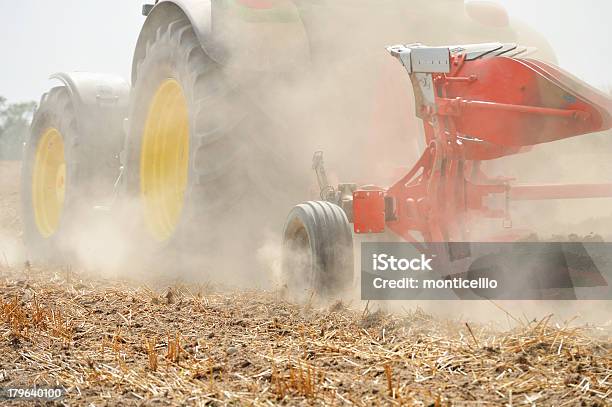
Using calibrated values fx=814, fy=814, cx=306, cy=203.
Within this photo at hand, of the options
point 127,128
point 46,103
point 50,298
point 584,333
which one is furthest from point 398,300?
point 46,103

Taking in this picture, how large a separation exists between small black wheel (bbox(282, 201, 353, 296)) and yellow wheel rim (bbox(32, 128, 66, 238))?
4894 mm

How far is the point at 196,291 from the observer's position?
15.7ft

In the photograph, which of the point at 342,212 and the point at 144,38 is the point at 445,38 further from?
the point at 144,38

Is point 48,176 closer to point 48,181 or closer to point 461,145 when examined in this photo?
point 48,181

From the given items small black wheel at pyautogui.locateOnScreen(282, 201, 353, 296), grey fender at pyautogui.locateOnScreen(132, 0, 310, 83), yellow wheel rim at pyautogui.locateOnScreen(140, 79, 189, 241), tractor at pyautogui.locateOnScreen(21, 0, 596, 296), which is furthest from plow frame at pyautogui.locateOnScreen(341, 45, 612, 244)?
yellow wheel rim at pyautogui.locateOnScreen(140, 79, 189, 241)

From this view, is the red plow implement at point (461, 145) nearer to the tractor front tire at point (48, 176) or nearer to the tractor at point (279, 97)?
the tractor at point (279, 97)

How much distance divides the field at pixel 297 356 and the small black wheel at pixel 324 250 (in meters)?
0.12

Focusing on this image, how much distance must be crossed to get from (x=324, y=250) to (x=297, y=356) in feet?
3.03

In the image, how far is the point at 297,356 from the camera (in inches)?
120

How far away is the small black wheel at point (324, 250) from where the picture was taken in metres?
3.89

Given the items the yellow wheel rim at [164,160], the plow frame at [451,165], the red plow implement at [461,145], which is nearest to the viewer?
the red plow implement at [461,145]

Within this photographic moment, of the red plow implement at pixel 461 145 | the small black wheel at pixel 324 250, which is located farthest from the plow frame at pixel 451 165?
the small black wheel at pixel 324 250

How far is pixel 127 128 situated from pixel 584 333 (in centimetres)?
427

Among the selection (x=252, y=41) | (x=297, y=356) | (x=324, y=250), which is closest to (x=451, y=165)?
(x=324, y=250)
